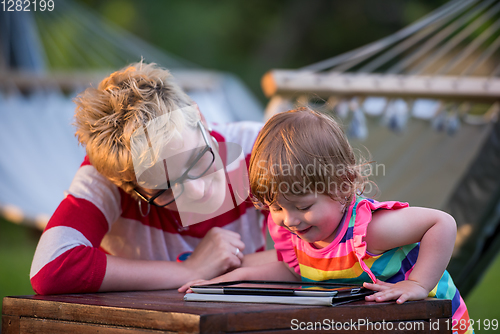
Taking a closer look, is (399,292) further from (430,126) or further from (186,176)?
(430,126)

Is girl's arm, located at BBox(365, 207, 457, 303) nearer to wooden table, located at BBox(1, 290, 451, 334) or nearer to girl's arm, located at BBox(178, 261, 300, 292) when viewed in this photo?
wooden table, located at BBox(1, 290, 451, 334)

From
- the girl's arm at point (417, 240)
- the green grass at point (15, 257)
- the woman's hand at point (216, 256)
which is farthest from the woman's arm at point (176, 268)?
the green grass at point (15, 257)

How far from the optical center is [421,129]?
2.05 metres

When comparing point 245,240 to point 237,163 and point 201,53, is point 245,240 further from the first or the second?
point 201,53

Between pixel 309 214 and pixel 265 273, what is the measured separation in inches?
10.5

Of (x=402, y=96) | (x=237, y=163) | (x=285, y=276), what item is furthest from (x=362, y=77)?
(x=285, y=276)

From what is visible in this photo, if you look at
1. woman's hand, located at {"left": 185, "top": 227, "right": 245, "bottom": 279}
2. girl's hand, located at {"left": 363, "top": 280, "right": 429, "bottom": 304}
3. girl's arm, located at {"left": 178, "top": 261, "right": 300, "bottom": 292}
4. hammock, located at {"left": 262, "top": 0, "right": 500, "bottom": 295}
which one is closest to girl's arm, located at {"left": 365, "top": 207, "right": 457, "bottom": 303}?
girl's hand, located at {"left": 363, "top": 280, "right": 429, "bottom": 304}

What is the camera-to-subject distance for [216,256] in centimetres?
113

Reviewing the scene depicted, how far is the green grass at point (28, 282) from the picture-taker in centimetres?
245

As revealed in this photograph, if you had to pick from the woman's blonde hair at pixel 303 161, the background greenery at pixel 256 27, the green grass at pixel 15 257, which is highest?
the woman's blonde hair at pixel 303 161

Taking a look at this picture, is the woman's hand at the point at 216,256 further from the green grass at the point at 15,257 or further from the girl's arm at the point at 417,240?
the green grass at the point at 15,257

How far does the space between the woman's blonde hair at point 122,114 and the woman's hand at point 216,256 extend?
8.9 inches

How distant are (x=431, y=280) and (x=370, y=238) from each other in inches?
5.1

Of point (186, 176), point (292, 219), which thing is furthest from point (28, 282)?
point (292, 219)
